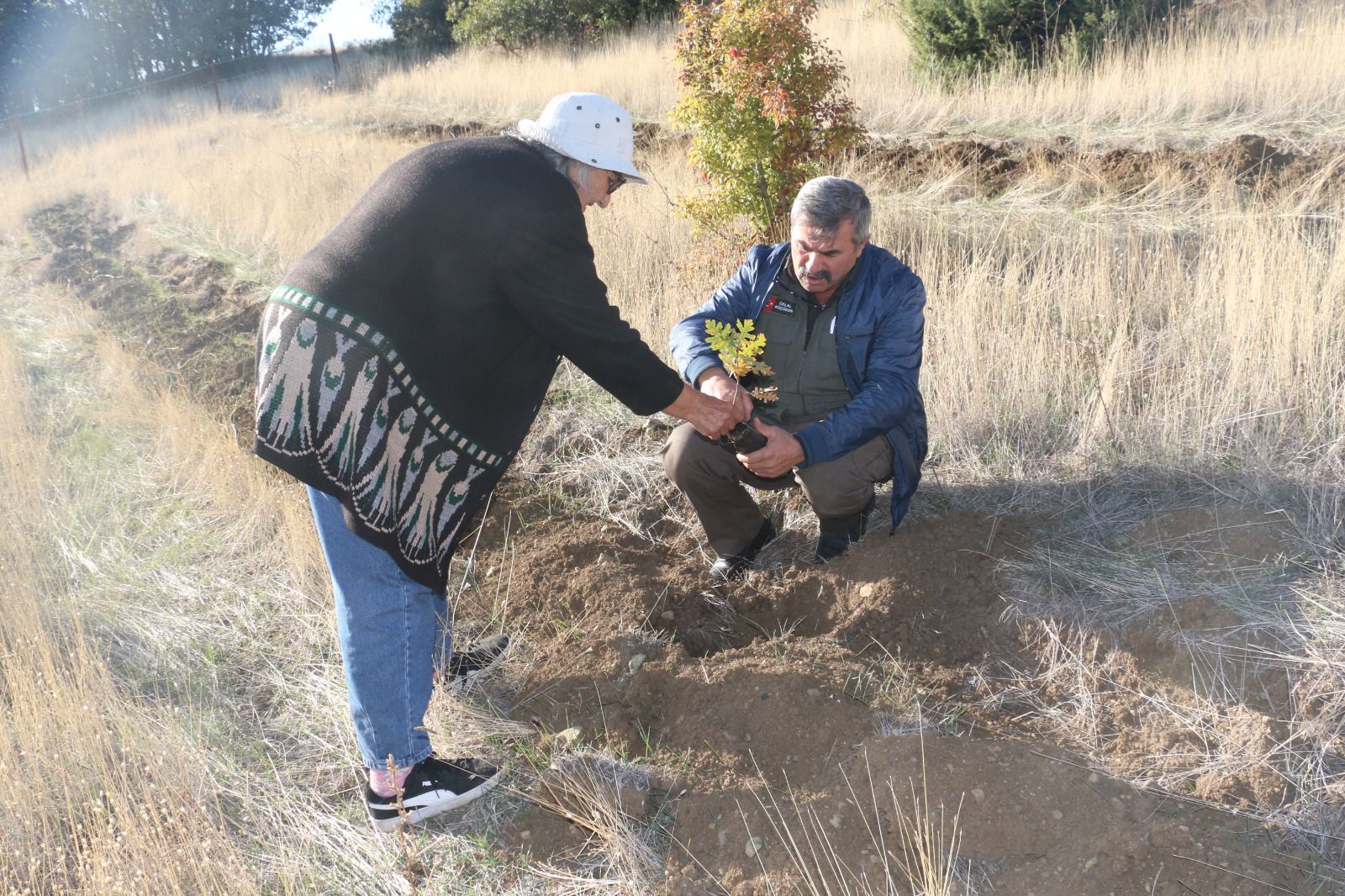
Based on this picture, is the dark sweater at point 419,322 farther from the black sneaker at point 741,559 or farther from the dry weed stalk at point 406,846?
the black sneaker at point 741,559

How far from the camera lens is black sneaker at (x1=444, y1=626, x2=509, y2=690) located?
3.14 m

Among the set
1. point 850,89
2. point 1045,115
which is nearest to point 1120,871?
point 1045,115

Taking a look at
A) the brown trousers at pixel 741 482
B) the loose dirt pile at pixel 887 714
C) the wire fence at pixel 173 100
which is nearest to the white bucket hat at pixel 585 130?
the brown trousers at pixel 741 482

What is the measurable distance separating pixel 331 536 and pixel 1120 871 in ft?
6.73

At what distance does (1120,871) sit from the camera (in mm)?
2156

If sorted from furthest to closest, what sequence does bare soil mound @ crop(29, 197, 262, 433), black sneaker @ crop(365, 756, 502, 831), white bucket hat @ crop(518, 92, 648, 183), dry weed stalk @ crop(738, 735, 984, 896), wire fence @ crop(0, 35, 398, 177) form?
1. wire fence @ crop(0, 35, 398, 177)
2. bare soil mound @ crop(29, 197, 262, 433)
3. black sneaker @ crop(365, 756, 502, 831)
4. white bucket hat @ crop(518, 92, 648, 183)
5. dry weed stalk @ crop(738, 735, 984, 896)

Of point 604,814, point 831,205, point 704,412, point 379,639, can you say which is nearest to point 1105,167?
point 831,205

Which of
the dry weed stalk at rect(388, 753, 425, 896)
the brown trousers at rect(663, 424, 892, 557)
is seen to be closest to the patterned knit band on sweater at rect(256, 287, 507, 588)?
the dry weed stalk at rect(388, 753, 425, 896)

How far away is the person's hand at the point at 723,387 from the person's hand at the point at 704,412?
13cm

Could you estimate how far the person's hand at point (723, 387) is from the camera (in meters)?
3.12

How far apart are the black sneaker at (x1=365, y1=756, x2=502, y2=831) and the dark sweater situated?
2.02 ft

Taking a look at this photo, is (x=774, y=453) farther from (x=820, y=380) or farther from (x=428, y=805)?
(x=428, y=805)

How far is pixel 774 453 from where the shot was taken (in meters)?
3.16

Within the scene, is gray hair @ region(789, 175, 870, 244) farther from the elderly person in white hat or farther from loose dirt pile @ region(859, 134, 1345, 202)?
loose dirt pile @ region(859, 134, 1345, 202)
